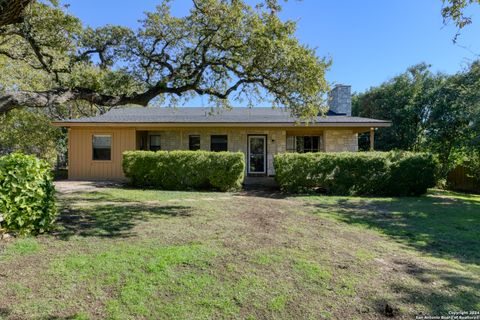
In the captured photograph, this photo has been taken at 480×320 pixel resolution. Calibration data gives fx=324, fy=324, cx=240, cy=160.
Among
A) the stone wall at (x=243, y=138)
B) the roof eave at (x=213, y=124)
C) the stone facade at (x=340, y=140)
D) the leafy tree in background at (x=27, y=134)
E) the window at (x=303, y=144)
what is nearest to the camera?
the roof eave at (x=213, y=124)

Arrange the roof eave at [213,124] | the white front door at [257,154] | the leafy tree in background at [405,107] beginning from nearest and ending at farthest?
the roof eave at [213,124], the white front door at [257,154], the leafy tree in background at [405,107]

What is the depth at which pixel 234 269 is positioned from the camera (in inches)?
164

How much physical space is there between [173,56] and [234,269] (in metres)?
7.40

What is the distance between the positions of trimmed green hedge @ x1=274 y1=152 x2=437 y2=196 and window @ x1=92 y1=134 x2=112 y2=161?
8920 mm

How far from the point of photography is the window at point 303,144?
17.4 meters

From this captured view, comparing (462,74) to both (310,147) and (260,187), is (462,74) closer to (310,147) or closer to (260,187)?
(310,147)

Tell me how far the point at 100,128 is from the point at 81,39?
6.43 m

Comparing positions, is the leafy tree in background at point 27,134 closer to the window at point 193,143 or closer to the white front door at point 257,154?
the window at point 193,143

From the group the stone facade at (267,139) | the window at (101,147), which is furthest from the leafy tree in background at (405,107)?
the window at (101,147)

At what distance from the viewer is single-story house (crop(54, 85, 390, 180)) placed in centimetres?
1524

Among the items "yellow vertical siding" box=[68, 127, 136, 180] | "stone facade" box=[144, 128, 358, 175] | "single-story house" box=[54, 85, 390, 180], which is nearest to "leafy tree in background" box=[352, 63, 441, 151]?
"stone facade" box=[144, 128, 358, 175]

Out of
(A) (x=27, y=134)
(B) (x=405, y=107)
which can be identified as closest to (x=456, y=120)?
(B) (x=405, y=107)

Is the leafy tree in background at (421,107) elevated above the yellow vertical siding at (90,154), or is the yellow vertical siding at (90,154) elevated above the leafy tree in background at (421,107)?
the leafy tree in background at (421,107)

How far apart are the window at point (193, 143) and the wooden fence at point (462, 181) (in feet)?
43.7
